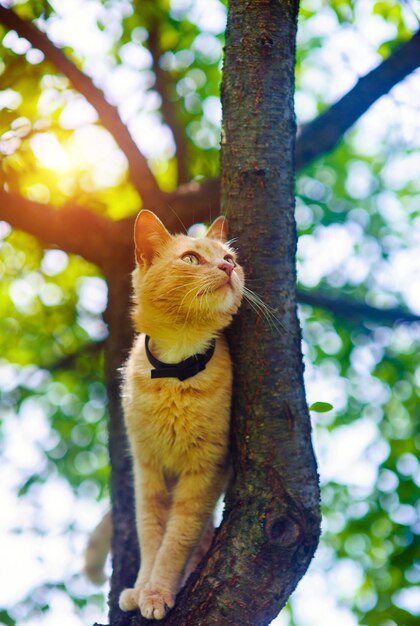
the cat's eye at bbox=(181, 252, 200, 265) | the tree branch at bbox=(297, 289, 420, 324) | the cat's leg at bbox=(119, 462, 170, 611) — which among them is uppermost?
the tree branch at bbox=(297, 289, 420, 324)

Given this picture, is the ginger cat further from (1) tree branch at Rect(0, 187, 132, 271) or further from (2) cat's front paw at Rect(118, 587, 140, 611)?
(1) tree branch at Rect(0, 187, 132, 271)

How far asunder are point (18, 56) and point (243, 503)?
137 inches

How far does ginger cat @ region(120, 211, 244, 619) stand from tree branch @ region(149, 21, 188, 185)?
9.21ft

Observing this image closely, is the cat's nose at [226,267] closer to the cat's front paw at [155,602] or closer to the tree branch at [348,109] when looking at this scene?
the cat's front paw at [155,602]

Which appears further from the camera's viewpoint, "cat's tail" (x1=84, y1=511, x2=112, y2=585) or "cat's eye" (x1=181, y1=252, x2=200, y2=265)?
"cat's tail" (x1=84, y1=511, x2=112, y2=585)

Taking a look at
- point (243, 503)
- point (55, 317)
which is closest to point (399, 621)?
point (243, 503)

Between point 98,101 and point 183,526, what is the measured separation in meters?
3.39

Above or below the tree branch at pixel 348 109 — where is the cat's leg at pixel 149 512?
below

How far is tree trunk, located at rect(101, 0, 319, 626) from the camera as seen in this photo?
2.58 m

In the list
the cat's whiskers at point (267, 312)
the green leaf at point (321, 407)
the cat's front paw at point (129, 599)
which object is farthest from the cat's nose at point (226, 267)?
the cat's front paw at point (129, 599)

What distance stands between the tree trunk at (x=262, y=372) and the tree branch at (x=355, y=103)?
1661mm

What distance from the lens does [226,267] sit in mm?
3074

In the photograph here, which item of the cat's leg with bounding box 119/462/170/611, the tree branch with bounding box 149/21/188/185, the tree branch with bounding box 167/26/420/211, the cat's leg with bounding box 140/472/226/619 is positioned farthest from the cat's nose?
the tree branch with bounding box 149/21/188/185

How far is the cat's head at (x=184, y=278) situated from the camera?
3086 mm
